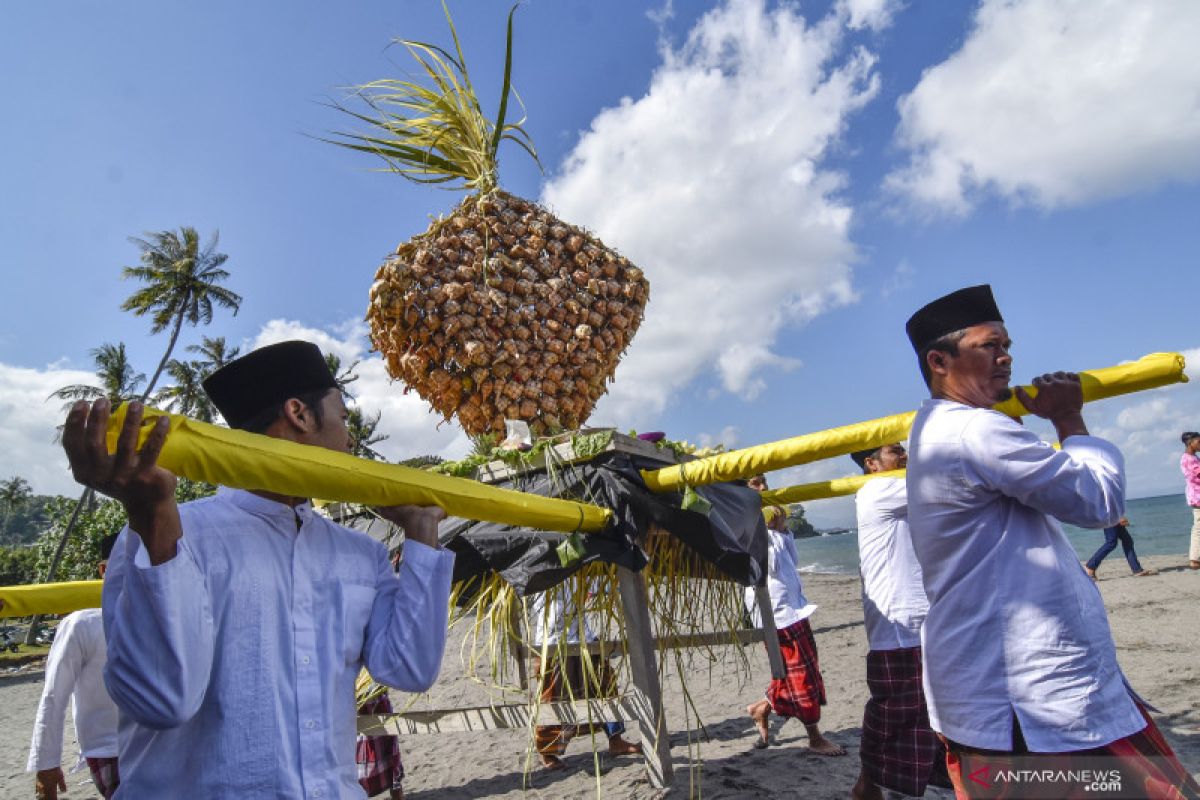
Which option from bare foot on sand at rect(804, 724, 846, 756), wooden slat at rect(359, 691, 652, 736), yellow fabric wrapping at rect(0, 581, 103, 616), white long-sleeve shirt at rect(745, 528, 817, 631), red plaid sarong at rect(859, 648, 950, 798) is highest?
yellow fabric wrapping at rect(0, 581, 103, 616)

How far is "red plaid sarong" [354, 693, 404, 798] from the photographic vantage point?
14.5 ft

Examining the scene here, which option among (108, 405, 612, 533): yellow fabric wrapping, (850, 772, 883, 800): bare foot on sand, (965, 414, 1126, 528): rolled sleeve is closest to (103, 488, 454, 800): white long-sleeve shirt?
(108, 405, 612, 533): yellow fabric wrapping

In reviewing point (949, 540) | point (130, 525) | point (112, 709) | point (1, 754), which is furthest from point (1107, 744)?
point (1, 754)

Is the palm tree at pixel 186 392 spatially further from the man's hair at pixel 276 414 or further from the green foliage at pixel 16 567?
the man's hair at pixel 276 414

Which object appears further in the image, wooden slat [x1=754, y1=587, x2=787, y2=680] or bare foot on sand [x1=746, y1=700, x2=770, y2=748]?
bare foot on sand [x1=746, y1=700, x2=770, y2=748]

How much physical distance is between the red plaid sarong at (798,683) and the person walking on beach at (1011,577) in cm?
306

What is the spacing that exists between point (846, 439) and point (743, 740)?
3.96m

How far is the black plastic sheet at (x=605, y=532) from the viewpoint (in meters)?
3.24

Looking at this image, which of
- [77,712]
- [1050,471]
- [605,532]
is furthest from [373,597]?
[77,712]

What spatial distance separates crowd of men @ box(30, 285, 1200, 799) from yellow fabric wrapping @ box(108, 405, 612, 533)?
7 cm

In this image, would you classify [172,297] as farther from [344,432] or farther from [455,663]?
[344,432]

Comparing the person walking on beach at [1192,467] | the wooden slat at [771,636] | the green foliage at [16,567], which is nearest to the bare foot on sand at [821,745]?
the wooden slat at [771,636]

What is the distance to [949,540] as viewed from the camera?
6.99ft

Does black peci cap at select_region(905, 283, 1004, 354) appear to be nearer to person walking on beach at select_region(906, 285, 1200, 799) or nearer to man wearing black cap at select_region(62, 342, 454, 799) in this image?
person walking on beach at select_region(906, 285, 1200, 799)
